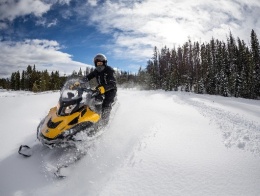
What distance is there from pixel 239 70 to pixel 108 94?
56108 mm

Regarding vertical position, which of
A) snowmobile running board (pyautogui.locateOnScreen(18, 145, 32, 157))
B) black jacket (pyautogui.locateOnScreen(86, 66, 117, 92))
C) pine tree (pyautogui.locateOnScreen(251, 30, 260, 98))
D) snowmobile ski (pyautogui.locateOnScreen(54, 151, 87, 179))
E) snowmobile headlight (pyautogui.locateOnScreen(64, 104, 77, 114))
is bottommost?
snowmobile ski (pyautogui.locateOnScreen(54, 151, 87, 179))

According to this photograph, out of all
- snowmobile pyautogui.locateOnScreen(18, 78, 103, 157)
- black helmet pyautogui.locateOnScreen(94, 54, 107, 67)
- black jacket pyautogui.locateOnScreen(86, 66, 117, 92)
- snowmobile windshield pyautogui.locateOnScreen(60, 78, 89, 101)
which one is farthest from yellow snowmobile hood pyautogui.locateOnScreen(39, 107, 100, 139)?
black helmet pyautogui.locateOnScreen(94, 54, 107, 67)

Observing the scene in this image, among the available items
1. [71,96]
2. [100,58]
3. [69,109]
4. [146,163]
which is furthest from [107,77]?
[146,163]

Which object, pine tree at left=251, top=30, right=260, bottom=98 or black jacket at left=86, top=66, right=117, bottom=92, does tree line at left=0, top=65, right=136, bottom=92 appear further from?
black jacket at left=86, top=66, right=117, bottom=92

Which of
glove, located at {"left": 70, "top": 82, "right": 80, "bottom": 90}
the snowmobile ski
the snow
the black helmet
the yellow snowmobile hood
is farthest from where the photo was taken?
the black helmet

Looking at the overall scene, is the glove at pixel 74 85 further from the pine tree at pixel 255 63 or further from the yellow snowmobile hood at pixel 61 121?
the pine tree at pixel 255 63

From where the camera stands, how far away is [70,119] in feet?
16.9

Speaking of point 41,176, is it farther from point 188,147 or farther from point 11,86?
point 11,86

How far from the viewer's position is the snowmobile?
196 inches

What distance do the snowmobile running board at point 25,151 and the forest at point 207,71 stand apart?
46.9 metres

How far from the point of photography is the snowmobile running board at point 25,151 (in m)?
5.50

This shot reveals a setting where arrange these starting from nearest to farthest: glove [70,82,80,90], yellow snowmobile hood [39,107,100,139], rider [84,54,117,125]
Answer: yellow snowmobile hood [39,107,100,139] → glove [70,82,80,90] → rider [84,54,117,125]

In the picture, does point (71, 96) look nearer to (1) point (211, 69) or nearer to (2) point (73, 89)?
(2) point (73, 89)

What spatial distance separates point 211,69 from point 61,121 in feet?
194
